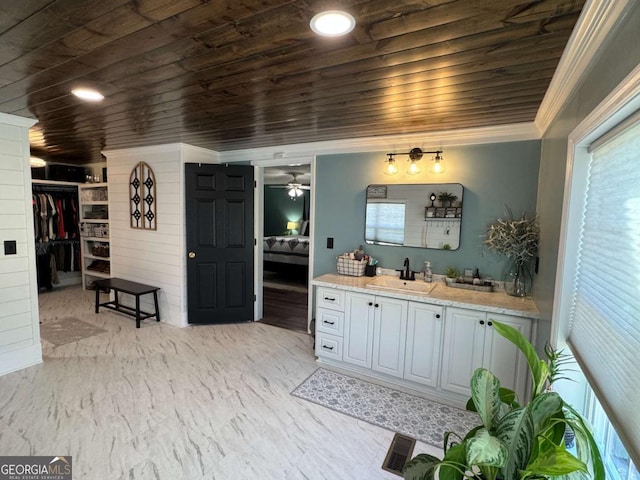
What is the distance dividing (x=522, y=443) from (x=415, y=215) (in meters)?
2.56

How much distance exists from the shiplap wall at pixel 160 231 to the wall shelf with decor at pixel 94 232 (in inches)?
43.6

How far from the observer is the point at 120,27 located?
1.45m

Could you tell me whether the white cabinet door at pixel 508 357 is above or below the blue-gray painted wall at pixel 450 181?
below

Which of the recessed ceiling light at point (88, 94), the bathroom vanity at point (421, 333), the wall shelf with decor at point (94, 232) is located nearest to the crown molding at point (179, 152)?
the wall shelf with decor at point (94, 232)

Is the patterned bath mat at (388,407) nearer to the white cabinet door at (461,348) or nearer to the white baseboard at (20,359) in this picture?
the white cabinet door at (461,348)

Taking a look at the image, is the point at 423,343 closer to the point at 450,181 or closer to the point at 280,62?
the point at 450,181

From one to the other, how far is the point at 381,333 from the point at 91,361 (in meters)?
2.88

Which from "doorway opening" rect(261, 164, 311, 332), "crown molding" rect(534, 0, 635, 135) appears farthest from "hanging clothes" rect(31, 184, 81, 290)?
"crown molding" rect(534, 0, 635, 135)

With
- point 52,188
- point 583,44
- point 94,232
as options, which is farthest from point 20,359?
point 583,44

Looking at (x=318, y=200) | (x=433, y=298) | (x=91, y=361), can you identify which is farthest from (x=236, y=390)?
(x=318, y=200)

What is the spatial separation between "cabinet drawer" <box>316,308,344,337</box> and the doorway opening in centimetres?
101

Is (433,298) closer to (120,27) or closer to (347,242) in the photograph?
(347,242)

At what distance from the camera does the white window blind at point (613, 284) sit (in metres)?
1.01

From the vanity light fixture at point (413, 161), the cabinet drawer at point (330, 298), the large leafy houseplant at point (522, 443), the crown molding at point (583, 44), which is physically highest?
the crown molding at point (583, 44)
